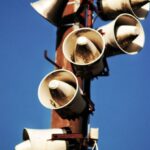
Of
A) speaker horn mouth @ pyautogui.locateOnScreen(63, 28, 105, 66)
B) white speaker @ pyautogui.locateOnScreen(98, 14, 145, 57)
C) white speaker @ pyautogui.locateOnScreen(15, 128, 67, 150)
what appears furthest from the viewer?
white speaker @ pyautogui.locateOnScreen(98, 14, 145, 57)

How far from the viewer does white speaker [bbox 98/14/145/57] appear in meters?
4.50

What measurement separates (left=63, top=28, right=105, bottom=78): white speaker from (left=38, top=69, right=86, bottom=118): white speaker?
0.43 feet

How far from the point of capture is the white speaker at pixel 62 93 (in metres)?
4.11

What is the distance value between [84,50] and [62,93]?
1.52ft

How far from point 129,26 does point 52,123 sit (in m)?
1.24

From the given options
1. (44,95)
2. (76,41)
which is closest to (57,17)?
(76,41)

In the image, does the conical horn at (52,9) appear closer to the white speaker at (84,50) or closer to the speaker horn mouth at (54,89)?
the white speaker at (84,50)

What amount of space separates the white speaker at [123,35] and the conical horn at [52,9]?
0.46m

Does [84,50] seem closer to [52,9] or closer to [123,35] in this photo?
[123,35]

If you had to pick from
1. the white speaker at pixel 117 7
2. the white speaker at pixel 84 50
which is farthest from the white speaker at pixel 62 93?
the white speaker at pixel 117 7

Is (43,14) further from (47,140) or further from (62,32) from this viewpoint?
(47,140)

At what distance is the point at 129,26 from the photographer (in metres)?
4.68

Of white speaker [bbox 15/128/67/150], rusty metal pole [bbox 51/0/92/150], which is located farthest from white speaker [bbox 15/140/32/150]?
rusty metal pole [bbox 51/0/92/150]

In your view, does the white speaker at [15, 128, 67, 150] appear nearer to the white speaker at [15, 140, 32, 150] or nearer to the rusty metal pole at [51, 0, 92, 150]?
the white speaker at [15, 140, 32, 150]
